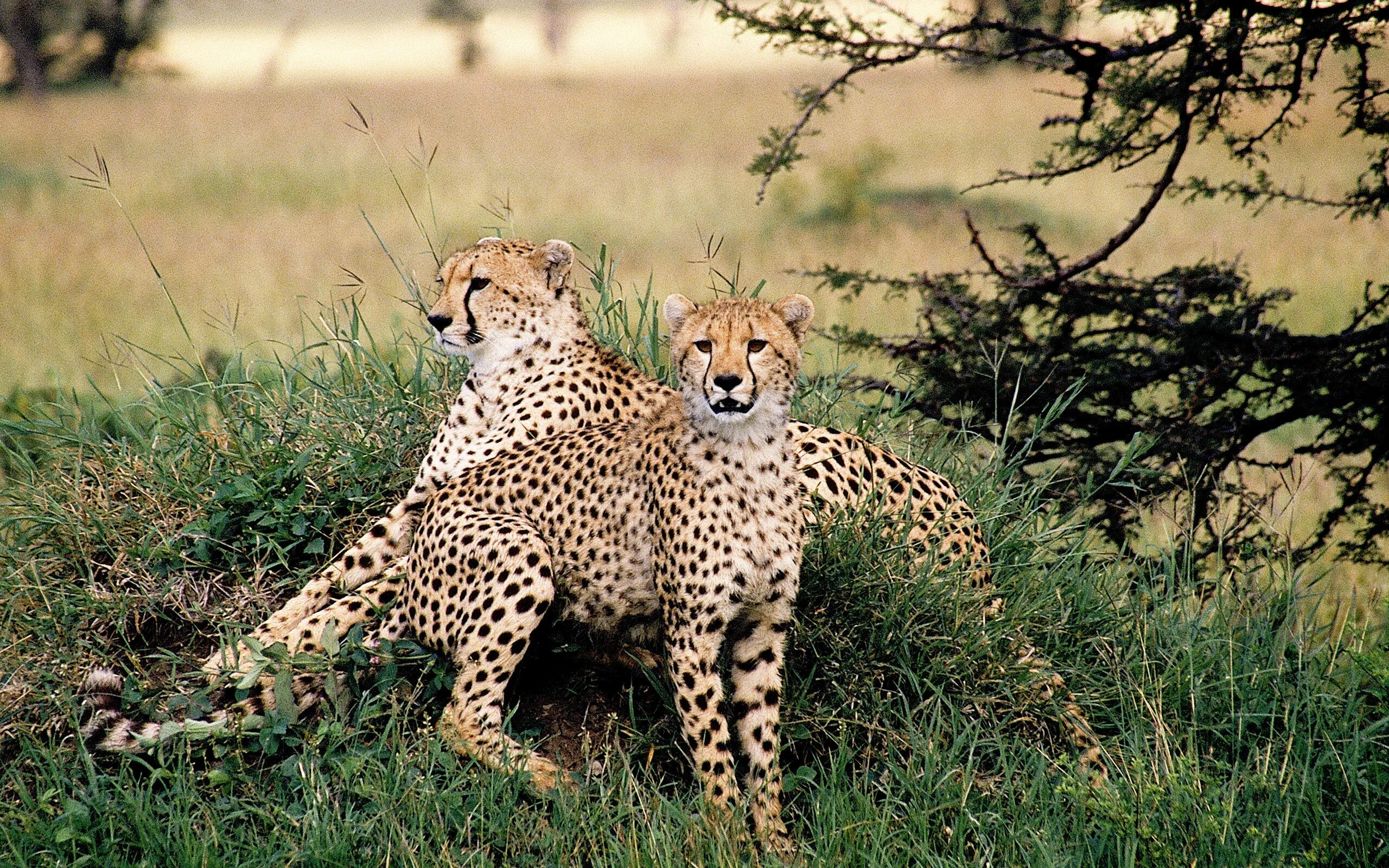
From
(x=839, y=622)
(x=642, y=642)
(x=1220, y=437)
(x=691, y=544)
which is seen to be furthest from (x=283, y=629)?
(x=1220, y=437)

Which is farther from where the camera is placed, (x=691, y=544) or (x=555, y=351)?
(x=555, y=351)

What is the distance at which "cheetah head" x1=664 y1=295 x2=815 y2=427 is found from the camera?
11.0ft

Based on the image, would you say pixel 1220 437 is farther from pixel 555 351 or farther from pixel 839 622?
pixel 555 351

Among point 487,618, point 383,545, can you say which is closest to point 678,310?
point 487,618

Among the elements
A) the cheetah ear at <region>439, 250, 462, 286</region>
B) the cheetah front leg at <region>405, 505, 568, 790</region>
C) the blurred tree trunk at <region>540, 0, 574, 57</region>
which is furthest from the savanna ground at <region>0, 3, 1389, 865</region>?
the blurred tree trunk at <region>540, 0, 574, 57</region>

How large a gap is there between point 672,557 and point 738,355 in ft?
1.85

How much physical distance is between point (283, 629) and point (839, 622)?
165cm

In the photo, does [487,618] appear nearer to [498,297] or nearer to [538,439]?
[538,439]

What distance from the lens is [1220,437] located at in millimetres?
5203

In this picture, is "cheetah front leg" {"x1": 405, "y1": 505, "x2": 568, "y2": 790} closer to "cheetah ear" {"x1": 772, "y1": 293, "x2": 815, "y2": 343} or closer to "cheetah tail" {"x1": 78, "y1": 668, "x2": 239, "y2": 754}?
"cheetah tail" {"x1": 78, "y1": 668, "x2": 239, "y2": 754}

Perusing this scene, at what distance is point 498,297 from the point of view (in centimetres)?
447

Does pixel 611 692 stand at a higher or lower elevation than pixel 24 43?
higher

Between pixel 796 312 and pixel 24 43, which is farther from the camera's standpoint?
pixel 24 43

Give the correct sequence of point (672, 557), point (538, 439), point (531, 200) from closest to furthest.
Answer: point (672, 557)
point (538, 439)
point (531, 200)
